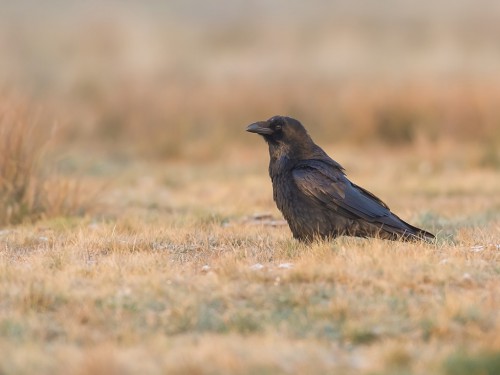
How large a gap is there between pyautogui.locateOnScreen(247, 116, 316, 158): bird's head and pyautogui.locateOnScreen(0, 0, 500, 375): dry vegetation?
0.77 m

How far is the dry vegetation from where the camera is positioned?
5680 mm

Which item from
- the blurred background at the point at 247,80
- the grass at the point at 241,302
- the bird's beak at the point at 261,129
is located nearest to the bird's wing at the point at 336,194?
the grass at the point at 241,302

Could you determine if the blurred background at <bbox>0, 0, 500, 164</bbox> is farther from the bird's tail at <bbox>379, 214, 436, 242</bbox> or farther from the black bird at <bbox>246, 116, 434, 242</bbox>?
the bird's tail at <bbox>379, 214, 436, 242</bbox>

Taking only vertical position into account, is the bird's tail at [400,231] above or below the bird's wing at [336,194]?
below

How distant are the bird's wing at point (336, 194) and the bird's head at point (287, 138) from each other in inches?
11.2

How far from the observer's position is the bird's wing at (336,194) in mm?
8219

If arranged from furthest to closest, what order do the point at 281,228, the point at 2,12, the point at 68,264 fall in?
the point at 2,12 → the point at 281,228 → the point at 68,264

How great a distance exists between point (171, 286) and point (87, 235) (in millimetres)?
2321

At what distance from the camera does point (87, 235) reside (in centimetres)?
883

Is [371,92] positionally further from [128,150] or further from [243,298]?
[243,298]

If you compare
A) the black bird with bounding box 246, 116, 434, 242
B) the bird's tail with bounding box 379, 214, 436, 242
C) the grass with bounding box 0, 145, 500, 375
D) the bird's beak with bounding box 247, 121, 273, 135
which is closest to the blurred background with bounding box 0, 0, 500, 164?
the bird's beak with bounding box 247, 121, 273, 135

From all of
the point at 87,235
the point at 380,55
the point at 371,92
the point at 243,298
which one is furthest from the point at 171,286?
the point at 380,55

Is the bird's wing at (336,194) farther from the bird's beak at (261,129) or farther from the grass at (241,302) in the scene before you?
the bird's beak at (261,129)

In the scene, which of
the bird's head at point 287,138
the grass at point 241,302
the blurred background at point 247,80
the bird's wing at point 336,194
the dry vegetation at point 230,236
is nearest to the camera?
the grass at point 241,302
